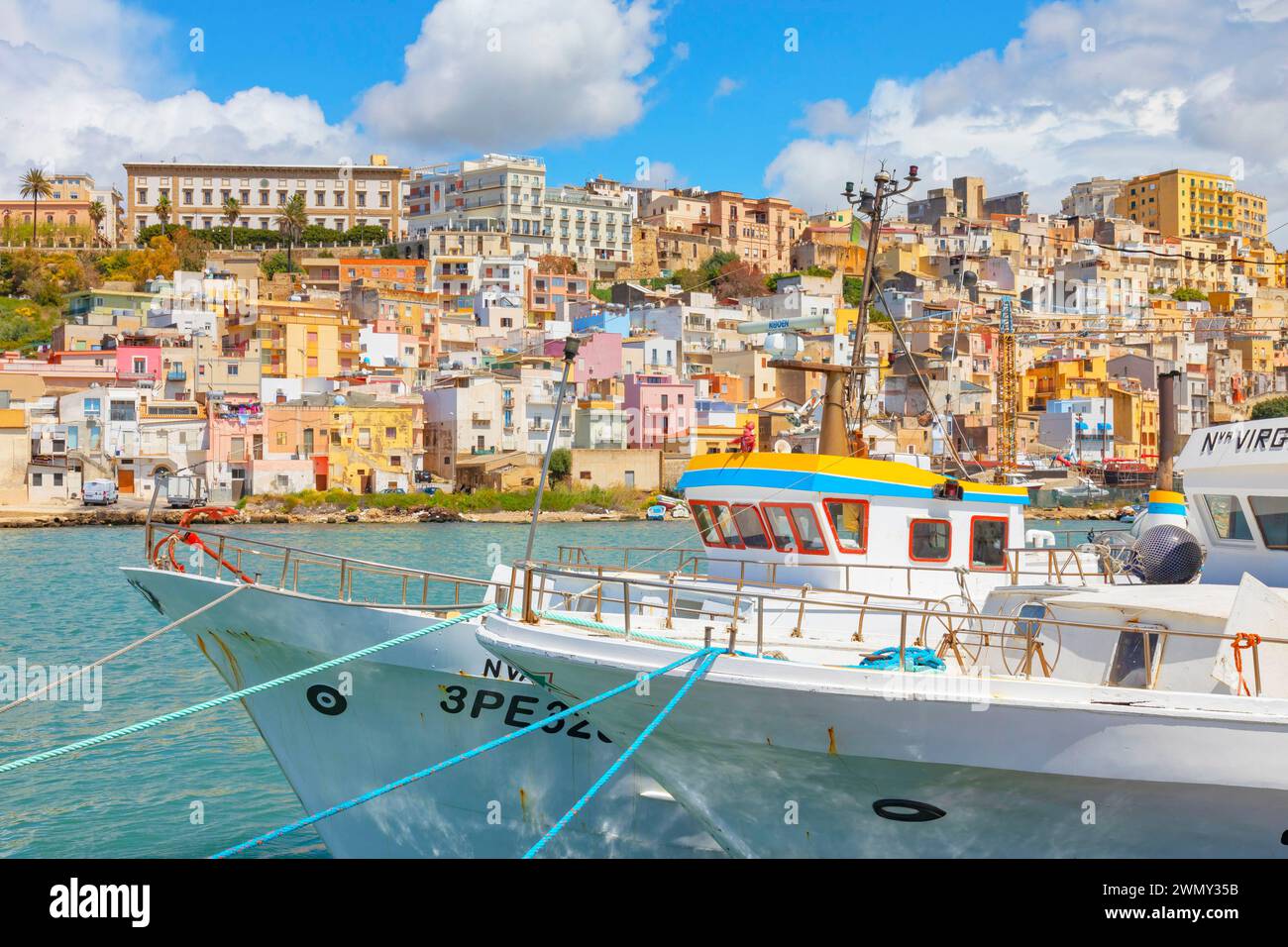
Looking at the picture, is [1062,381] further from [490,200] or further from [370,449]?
[490,200]

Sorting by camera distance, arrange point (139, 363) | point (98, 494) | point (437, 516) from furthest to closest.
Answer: point (139, 363) < point (437, 516) < point (98, 494)

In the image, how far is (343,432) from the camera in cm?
6088

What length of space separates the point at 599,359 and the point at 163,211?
199ft

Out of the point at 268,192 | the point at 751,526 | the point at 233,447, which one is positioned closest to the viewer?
the point at 751,526

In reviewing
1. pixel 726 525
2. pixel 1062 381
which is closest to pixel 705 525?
pixel 726 525

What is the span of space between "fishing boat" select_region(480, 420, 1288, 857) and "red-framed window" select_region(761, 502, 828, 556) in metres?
2.44

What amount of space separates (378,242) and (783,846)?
108 m

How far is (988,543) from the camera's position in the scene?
13680mm

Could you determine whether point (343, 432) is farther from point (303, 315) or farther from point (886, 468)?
point (886, 468)

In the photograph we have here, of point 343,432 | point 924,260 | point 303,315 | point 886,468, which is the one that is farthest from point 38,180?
point 886,468

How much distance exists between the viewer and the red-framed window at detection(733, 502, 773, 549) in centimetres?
1302

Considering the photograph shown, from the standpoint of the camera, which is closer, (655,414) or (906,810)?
(906,810)

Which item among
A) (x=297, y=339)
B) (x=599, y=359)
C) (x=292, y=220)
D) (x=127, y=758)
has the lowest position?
(x=127, y=758)

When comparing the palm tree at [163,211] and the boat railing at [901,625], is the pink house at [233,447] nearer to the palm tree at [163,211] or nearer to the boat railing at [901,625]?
the boat railing at [901,625]
